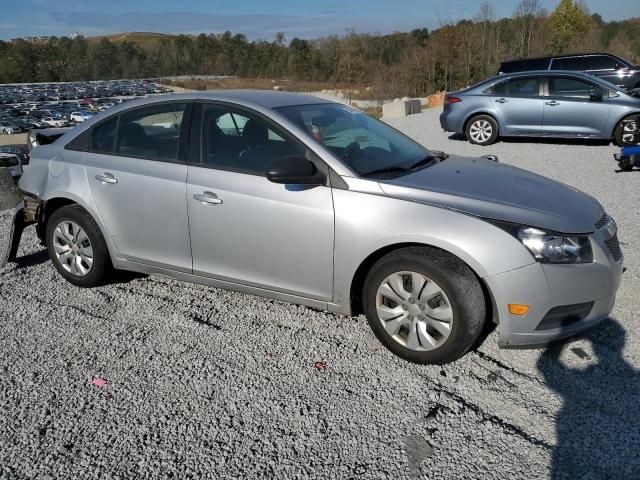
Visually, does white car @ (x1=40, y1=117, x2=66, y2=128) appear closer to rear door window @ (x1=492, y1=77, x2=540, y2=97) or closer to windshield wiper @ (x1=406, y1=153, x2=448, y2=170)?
rear door window @ (x1=492, y1=77, x2=540, y2=97)

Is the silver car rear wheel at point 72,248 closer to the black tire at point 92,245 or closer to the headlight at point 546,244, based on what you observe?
the black tire at point 92,245

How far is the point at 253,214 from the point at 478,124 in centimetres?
931

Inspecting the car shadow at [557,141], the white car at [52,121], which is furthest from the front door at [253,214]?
the white car at [52,121]

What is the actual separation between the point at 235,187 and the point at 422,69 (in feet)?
137

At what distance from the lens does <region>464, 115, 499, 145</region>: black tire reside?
11664 mm

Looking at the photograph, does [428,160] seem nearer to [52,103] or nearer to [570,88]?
[570,88]

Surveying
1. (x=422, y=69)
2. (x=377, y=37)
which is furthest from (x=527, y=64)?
(x=377, y=37)

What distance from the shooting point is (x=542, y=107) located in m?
11.0

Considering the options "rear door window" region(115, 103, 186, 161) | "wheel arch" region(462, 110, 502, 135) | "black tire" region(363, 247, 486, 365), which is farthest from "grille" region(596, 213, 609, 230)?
"wheel arch" region(462, 110, 502, 135)

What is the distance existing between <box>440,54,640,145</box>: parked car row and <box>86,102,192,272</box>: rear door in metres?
8.98

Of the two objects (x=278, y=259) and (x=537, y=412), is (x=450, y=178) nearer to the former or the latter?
(x=278, y=259)

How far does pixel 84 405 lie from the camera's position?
3.06 metres

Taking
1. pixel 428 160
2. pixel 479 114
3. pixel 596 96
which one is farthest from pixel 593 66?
pixel 428 160

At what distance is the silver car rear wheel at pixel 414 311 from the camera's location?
10.4 feet
